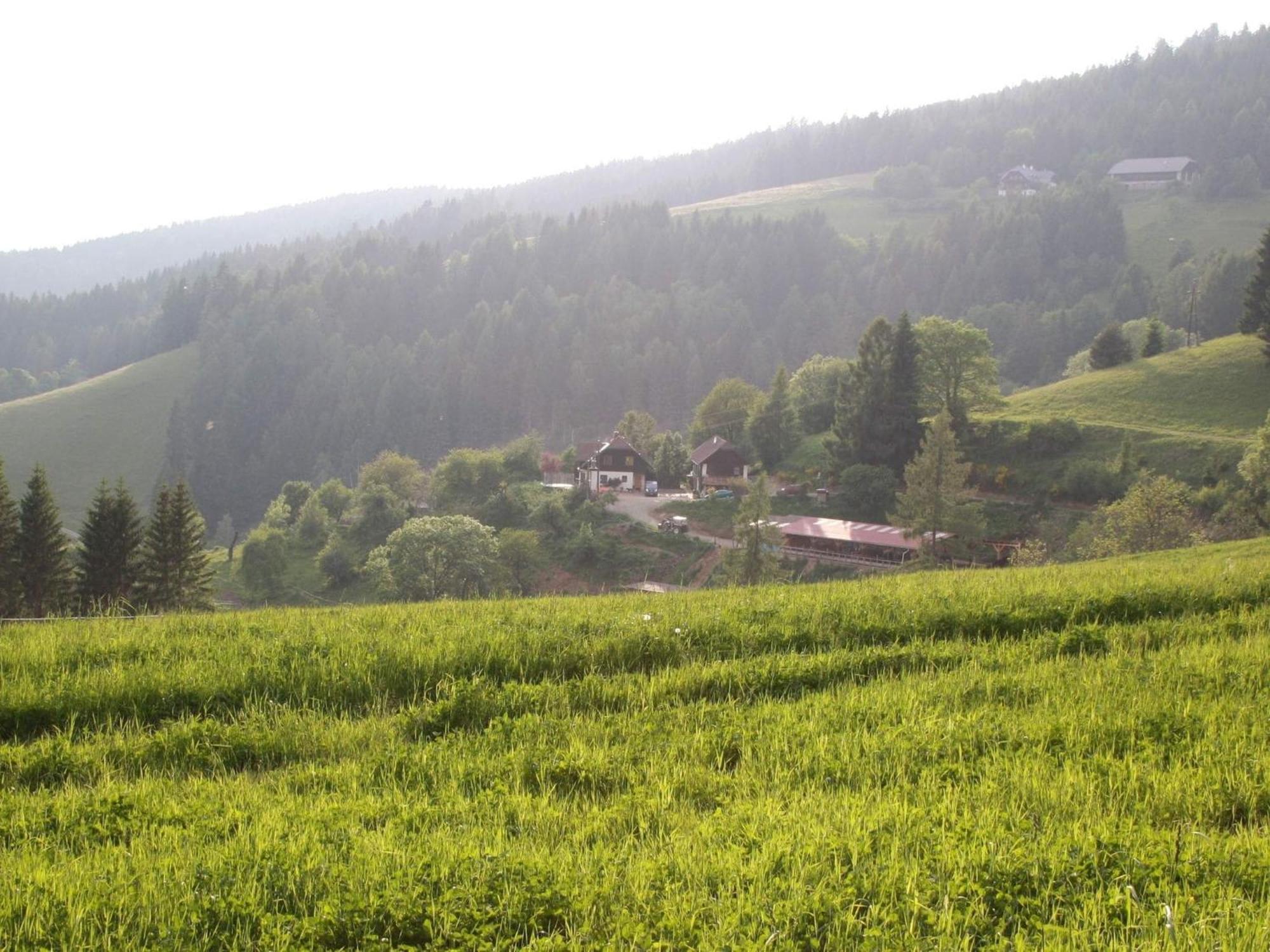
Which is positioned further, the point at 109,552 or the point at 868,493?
the point at 868,493

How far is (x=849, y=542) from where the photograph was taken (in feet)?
181

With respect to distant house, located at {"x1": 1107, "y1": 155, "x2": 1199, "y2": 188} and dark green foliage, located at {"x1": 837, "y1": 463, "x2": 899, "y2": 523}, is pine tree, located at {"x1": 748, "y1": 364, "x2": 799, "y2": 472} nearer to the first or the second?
dark green foliage, located at {"x1": 837, "y1": 463, "x2": 899, "y2": 523}

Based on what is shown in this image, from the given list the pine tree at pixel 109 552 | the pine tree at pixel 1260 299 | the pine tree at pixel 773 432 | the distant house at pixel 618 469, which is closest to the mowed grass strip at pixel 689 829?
the pine tree at pixel 109 552

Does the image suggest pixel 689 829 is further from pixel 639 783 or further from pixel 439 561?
Answer: pixel 439 561

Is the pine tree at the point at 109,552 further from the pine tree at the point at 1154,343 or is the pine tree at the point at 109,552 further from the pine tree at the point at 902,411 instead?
the pine tree at the point at 1154,343

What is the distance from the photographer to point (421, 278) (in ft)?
604

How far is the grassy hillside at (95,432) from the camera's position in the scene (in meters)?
128

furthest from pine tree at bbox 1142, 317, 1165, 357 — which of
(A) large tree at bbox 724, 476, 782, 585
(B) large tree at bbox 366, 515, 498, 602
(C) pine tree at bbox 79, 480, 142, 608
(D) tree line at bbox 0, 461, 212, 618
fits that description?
(C) pine tree at bbox 79, 480, 142, 608

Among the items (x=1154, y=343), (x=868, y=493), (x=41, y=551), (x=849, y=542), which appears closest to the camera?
(x=41, y=551)

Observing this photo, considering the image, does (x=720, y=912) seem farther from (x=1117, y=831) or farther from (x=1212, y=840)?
(x=1212, y=840)

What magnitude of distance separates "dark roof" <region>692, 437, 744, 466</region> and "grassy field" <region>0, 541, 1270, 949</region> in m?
64.4

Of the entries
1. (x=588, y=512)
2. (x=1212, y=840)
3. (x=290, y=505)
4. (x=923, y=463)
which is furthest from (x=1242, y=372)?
(x=290, y=505)

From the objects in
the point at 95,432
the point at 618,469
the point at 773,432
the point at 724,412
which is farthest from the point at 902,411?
the point at 95,432

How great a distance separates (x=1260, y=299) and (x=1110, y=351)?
38.8 ft
